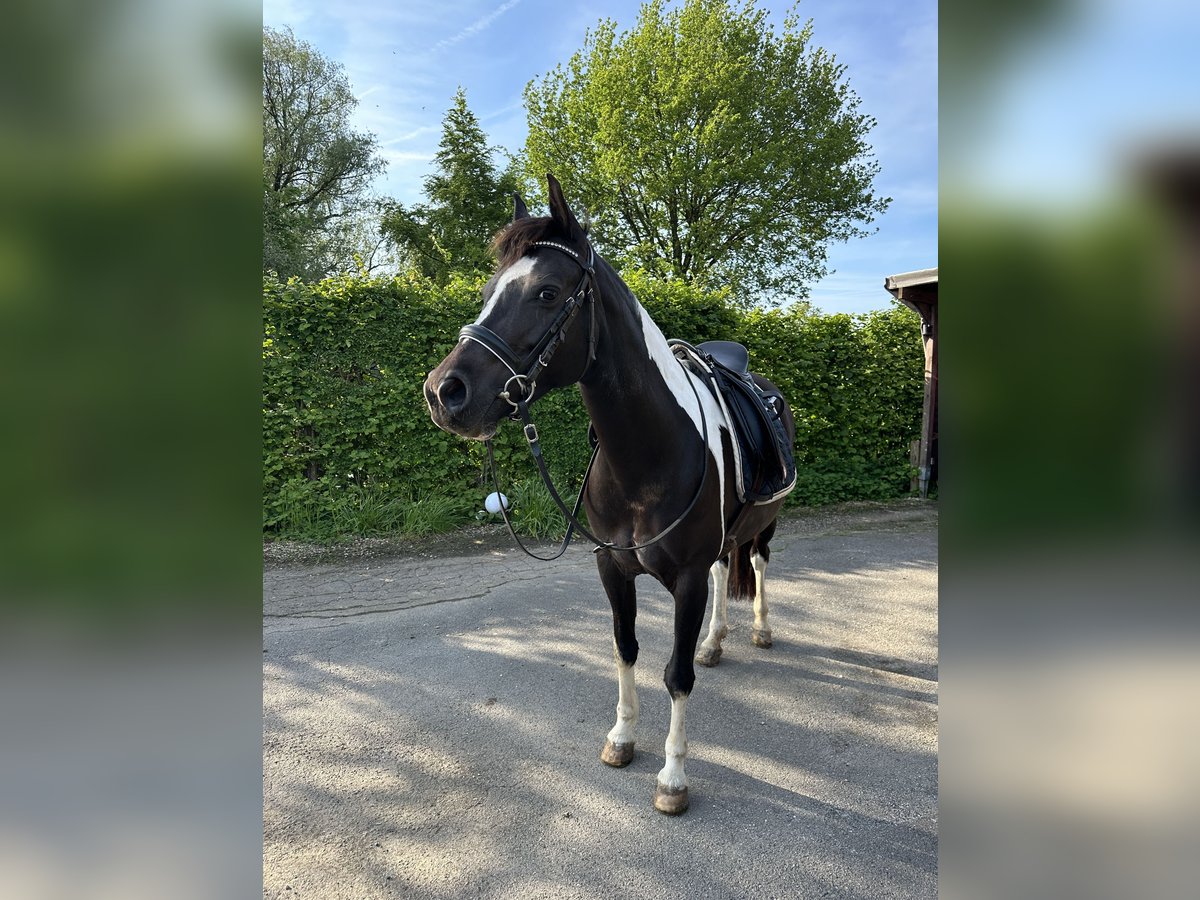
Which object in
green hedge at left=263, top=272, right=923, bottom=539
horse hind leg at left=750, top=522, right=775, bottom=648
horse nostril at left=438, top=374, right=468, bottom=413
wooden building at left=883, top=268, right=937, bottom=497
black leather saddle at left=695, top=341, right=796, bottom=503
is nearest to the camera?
horse nostril at left=438, top=374, right=468, bottom=413

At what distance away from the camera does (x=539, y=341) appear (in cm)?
217

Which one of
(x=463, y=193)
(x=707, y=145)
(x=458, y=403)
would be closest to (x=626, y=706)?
(x=458, y=403)

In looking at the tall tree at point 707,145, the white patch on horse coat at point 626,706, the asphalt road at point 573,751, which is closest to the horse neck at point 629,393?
the white patch on horse coat at point 626,706

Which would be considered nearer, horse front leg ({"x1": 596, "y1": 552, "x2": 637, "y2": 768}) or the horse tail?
horse front leg ({"x1": 596, "y1": 552, "x2": 637, "y2": 768})

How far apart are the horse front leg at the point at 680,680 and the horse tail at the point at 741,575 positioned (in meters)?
1.35

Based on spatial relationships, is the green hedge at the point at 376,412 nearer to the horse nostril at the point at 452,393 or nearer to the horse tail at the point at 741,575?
the horse tail at the point at 741,575

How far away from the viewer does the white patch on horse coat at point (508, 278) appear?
7.14 ft

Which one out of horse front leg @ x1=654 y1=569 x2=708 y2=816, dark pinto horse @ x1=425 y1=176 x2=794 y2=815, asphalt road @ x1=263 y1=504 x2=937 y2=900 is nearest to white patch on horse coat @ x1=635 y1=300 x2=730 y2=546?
dark pinto horse @ x1=425 y1=176 x2=794 y2=815

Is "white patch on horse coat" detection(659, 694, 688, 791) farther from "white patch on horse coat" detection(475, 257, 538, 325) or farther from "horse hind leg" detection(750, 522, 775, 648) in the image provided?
"white patch on horse coat" detection(475, 257, 538, 325)

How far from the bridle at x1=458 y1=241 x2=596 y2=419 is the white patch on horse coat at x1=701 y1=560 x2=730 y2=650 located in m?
2.23

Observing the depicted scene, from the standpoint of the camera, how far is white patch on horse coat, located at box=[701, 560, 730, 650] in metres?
3.97
